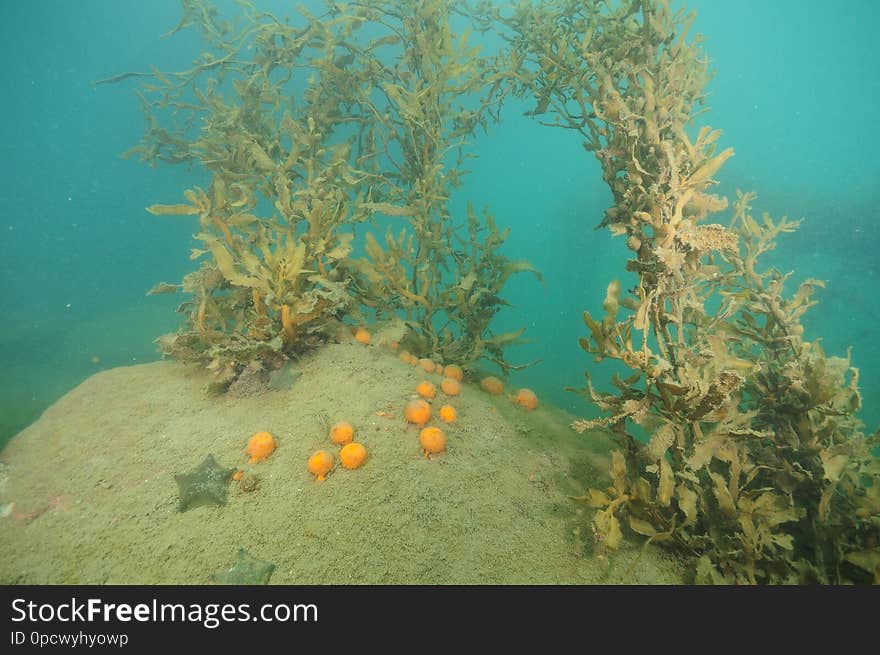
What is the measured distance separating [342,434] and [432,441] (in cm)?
68

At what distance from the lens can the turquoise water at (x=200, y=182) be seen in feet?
51.0

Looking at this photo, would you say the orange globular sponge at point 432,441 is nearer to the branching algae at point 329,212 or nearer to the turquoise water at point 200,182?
the branching algae at point 329,212

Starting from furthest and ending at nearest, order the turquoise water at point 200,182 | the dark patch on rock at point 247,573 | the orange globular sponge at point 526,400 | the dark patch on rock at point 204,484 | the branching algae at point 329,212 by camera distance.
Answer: the turquoise water at point 200,182
the orange globular sponge at point 526,400
the branching algae at point 329,212
the dark patch on rock at point 204,484
the dark patch on rock at point 247,573

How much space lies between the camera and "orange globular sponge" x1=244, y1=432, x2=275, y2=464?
291 cm

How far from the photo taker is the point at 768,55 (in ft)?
139

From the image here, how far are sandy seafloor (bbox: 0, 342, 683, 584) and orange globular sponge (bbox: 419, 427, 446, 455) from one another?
7 cm

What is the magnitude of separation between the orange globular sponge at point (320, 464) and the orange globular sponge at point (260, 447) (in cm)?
41

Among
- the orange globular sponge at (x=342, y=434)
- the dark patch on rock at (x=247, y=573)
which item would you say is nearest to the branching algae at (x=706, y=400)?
the orange globular sponge at (x=342, y=434)

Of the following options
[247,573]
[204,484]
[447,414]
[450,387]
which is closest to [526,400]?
[450,387]

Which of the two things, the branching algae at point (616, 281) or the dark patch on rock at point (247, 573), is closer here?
the dark patch on rock at point (247, 573)
